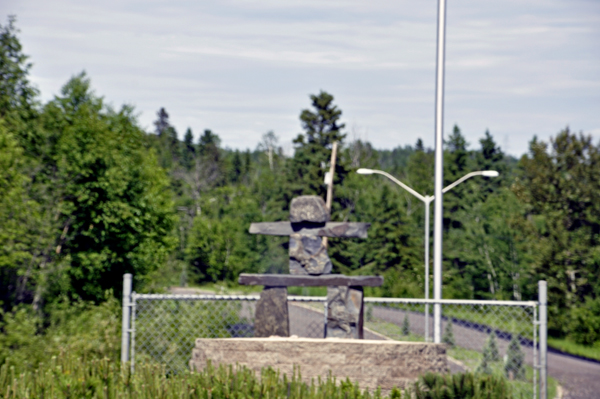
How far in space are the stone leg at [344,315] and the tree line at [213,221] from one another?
22.0 ft

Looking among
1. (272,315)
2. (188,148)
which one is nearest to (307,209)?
(272,315)

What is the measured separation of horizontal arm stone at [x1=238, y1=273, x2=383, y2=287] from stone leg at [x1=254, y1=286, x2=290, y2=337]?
0.13 meters

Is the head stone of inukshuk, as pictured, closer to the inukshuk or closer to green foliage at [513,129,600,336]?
the inukshuk

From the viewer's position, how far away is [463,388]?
479 centimetres

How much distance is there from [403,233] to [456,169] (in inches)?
501

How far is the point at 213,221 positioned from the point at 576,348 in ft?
111

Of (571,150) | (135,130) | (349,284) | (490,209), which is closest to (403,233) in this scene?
(490,209)

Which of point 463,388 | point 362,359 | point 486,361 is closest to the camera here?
point 463,388

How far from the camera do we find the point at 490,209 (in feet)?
165

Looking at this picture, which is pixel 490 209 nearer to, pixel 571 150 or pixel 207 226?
pixel 571 150

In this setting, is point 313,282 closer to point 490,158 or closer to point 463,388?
point 463,388

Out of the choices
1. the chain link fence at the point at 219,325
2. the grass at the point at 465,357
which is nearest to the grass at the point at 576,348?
the chain link fence at the point at 219,325

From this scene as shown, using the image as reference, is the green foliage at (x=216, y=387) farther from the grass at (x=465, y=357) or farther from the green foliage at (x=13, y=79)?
the green foliage at (x=13, y=79)

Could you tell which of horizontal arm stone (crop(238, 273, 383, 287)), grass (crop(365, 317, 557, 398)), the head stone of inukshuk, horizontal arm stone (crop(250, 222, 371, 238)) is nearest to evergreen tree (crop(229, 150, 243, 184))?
grass (crop(365, 317, 557, 398))
